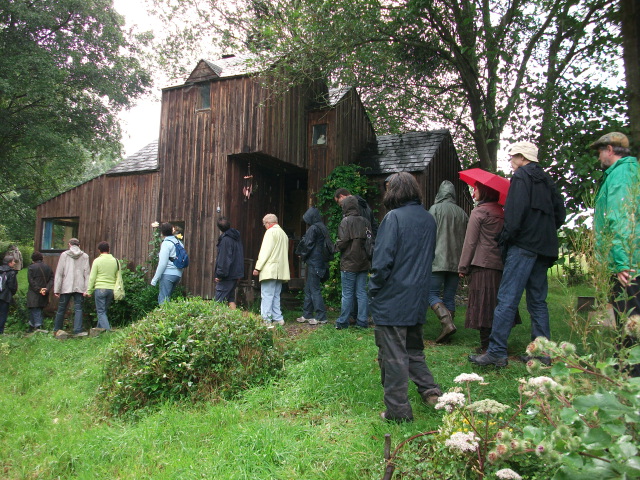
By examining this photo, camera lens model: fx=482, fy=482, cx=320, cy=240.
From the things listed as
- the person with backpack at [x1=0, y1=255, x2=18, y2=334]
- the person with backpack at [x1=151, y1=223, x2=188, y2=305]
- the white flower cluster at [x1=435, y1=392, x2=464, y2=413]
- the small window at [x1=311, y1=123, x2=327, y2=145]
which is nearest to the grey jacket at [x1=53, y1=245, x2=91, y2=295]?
the person with backpack at [x1=0, y1=255, x2=18, y2=334]

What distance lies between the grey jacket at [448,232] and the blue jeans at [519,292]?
195 centimetres

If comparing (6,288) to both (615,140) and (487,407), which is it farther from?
(615,140)

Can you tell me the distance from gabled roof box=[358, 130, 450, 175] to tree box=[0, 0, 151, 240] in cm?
1257

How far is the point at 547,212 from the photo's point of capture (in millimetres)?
4992

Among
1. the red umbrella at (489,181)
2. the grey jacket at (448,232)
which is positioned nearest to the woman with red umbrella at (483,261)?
the red umbrella at (489,181)

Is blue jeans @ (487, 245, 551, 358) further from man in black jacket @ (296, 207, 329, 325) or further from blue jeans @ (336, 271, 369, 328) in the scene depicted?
man in black jacket @ (296, 207, 329, 325)

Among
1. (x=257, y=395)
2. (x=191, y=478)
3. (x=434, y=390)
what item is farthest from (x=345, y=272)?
(x=191, y=478)

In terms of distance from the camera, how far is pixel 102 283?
32.3 feet

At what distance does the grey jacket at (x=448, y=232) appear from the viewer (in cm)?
709

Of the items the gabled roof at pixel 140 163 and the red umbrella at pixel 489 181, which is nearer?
the red umbrella at pixel 489 181

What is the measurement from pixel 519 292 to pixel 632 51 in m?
4.18

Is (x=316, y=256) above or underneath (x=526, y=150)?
underneath

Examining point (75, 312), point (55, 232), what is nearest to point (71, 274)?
point (75, 312)

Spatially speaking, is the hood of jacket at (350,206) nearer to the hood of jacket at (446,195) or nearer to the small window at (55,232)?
the hood of jacket at (446,195)
